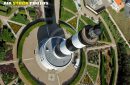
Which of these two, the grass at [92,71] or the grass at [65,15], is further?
the grass at [92,71]

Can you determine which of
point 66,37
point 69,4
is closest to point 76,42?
point 66,37

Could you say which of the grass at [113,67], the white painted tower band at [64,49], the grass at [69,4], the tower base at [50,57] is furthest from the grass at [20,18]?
the grass at [113,67]

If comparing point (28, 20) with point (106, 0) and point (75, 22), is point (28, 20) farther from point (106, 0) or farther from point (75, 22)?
point (106, 0)

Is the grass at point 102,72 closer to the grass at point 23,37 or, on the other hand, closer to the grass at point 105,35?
the grass at point 105,35

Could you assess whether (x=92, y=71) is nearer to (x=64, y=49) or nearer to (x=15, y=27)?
(x=64, y=49)

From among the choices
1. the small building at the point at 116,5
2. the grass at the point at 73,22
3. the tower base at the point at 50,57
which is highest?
the small building at the point at 116,5

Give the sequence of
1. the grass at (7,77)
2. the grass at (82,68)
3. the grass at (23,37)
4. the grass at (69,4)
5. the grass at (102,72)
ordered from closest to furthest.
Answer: the grass at (7,77) < the grass at (23,37) < the grass at (82,68) < the grass at (69,4) < the grass at (102,72)

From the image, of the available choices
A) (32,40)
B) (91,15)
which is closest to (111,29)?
(91,15)

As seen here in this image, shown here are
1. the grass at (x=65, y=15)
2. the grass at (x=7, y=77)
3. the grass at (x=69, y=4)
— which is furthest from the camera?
the grass at (x=69, y=4)

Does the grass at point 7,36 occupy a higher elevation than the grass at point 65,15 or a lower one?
lower
